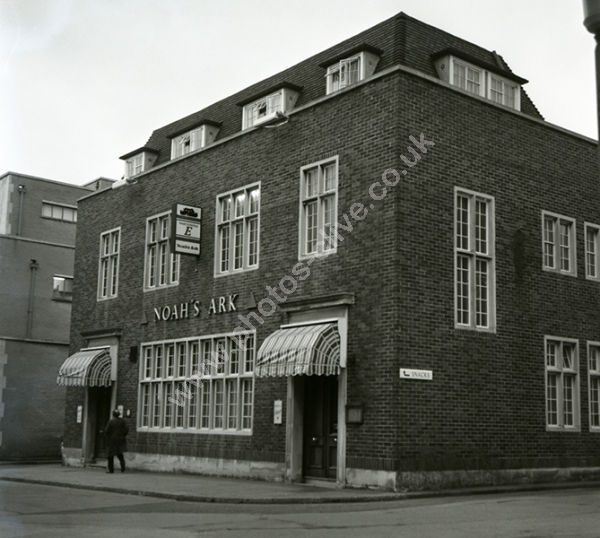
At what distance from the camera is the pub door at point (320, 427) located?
20547 mm

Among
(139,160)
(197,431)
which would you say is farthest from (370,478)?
(139,160)

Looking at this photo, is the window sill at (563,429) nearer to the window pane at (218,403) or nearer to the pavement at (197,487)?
the pavement at (197,487)

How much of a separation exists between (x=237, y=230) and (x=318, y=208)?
12.0 feet

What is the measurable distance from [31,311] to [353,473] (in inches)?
889

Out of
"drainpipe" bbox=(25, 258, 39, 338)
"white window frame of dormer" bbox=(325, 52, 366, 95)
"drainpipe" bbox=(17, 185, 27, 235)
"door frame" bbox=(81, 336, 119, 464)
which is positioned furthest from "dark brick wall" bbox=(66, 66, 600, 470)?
"drainpipe" bbox=(17, 185, 27, 235)

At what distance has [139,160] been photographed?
31.3 m

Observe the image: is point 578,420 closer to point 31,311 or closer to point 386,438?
point 386,438

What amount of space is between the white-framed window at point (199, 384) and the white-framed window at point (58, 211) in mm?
16066

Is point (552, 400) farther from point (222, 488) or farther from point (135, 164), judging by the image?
point (135, 164)

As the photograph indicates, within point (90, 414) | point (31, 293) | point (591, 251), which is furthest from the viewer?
point (31, 293)

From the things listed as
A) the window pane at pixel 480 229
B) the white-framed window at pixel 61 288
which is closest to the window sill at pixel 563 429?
the window pane at pixel 480 229

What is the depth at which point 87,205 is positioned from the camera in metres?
31.5

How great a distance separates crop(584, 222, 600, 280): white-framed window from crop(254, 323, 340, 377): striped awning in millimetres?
7566

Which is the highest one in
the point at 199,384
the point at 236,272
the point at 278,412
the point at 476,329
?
the point at 236,272
